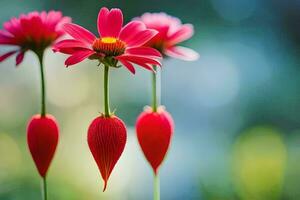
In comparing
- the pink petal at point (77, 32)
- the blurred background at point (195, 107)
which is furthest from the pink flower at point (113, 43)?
the blurred background at point (195, 107)

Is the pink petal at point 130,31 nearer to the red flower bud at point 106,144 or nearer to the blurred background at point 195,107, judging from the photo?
the red flower bud at point 106,144

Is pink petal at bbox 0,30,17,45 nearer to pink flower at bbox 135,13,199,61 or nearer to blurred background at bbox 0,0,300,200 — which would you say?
pink flower at bbox 135,13,199,61

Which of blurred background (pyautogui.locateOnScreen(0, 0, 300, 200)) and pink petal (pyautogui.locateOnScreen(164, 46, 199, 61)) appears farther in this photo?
blurred background (pyautogui.locateOnScreen(0, 0, 300, 200))

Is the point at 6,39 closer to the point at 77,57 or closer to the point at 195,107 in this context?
the point at 77,57

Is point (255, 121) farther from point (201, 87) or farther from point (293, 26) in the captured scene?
point (293, 26)

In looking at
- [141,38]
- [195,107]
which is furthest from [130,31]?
[195,107]

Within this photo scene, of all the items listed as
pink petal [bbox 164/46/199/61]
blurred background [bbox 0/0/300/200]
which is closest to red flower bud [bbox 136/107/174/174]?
pink petal [bbox 164/46/199/61]
